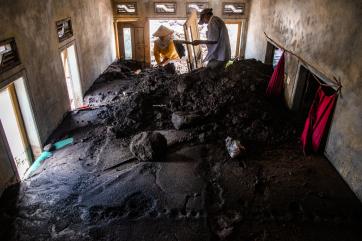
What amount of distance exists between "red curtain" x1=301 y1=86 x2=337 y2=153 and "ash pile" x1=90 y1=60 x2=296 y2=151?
555 millimetres

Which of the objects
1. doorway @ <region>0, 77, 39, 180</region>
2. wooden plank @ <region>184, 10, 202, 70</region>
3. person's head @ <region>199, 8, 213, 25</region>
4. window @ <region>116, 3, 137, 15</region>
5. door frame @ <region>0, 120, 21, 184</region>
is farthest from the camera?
window @ <region>116, 3, 137, 15</region>

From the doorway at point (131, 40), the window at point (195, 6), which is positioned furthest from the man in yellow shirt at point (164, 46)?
the window at point (195, 6)

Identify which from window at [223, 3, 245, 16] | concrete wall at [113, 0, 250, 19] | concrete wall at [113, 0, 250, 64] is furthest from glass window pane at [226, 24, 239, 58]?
concrete wall at [113, 0, 250, 19]

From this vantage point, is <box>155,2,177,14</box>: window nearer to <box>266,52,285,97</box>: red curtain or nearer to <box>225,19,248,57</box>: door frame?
<box>225,19,248,57</box>: door frame

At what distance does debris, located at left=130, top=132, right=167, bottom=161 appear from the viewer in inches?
243

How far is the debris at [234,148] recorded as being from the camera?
6223 mm

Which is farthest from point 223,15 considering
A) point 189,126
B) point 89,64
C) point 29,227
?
point 29,227

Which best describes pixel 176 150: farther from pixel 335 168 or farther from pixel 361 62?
pixel 361 62

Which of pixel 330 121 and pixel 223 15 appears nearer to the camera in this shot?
pixel 330 121

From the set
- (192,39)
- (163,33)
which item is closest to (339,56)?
(192,39)

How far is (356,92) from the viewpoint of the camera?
514 centimetres

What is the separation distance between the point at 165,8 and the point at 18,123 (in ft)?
30.8

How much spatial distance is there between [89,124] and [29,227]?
3795mm

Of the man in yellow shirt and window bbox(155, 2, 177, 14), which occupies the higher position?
window bbox(155, 2, 177, 14)
